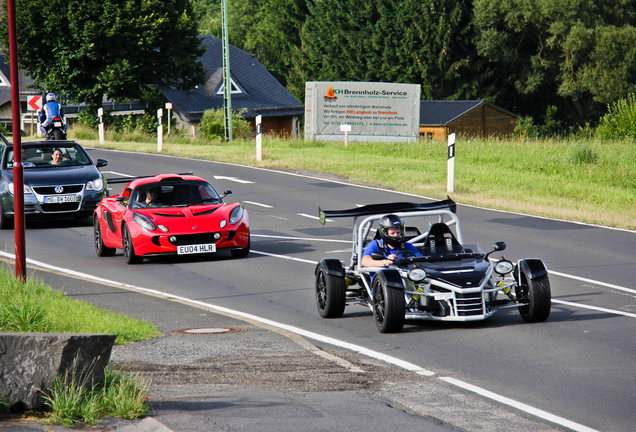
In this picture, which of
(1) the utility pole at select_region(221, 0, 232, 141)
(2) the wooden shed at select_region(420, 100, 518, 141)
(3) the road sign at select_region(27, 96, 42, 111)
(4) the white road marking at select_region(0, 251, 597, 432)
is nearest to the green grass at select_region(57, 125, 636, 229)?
(1) the utility pole at select_region(221, 0, 232, 141)

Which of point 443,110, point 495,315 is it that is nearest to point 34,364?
point 495,315

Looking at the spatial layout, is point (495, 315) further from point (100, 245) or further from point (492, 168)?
point (492, 168)

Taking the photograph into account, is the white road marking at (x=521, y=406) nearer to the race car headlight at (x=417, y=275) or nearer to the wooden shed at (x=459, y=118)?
the race car headlight at (x=417, y=275)

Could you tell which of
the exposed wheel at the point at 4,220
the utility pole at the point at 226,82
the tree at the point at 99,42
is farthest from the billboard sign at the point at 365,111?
the exposed wheel at the point at 4,220

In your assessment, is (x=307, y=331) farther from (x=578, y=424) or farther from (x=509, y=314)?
(x=578, y=424)

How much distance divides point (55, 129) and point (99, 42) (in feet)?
93.2

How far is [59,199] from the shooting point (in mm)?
18203

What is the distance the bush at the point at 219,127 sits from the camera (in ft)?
159

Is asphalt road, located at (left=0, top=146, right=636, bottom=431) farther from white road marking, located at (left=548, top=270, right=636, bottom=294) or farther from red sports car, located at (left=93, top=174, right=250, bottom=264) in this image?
red sports car, located at (left=93, top=174, right=250, bottom=264)

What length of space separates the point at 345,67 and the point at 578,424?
2939 inches

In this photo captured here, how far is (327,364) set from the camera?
7797 mm

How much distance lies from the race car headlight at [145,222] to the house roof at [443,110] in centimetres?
4876

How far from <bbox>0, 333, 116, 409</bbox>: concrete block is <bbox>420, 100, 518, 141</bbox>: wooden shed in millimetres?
56462

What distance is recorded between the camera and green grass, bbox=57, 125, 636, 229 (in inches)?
907
